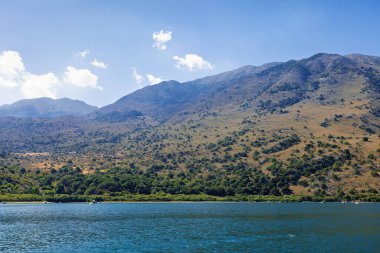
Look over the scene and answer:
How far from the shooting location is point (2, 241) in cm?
7388

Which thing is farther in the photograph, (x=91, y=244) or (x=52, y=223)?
(x=52, y=223)

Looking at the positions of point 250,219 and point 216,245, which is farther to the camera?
point 250,219

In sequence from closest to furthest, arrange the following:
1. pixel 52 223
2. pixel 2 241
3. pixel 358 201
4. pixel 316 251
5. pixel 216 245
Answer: pixel 316 251
pixel 216 245
pixel 2 241
pixel 52 223
pixel 358 201

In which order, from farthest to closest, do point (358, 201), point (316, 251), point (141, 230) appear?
point (358, 201), point (141, 230), point (316, 251)

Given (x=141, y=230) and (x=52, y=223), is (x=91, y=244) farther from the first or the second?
(x=52, y=223)

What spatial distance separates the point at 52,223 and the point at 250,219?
5179 centimetres

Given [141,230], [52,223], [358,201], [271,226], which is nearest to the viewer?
[141,230]

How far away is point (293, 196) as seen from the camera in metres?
198

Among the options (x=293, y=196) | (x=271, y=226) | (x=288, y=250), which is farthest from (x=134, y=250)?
(x=293, y=196)

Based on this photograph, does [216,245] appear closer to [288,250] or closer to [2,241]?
[288,250]

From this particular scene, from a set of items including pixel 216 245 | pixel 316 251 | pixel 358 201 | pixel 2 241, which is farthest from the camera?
pixel 358 201

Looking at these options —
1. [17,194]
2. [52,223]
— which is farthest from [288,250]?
[17,194]

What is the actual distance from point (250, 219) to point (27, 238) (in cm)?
5803

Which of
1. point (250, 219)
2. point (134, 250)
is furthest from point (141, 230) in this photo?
point (250, 219)
